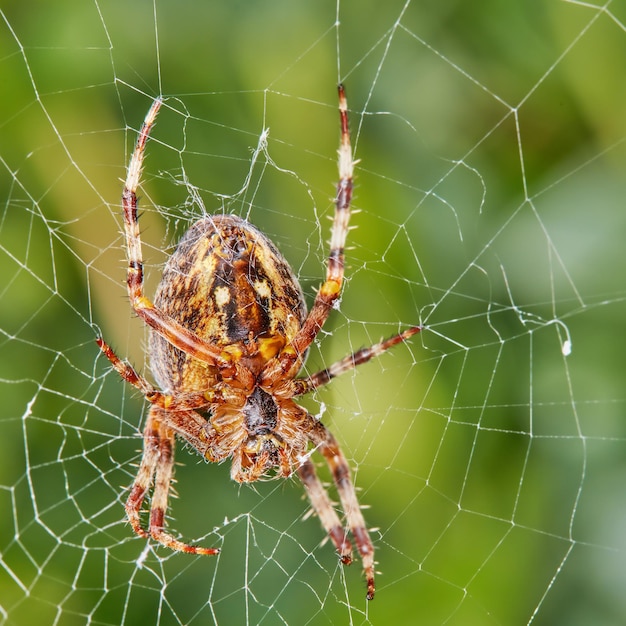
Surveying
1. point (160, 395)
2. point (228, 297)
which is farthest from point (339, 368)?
point (160, 395)

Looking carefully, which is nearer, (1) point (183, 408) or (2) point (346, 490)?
(1) point (183, 408)

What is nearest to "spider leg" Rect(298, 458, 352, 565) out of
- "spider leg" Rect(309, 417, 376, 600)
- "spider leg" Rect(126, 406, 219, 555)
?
"spider leg" Rect(309, 417, 376, 600)

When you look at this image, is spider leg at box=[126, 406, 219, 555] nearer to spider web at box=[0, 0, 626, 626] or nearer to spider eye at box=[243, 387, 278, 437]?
spider web at box=[0, 0, 626, 626]

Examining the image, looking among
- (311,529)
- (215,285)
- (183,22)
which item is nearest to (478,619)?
(311,529)

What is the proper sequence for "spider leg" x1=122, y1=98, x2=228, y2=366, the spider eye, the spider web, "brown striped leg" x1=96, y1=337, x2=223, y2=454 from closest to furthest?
"spider leg" x1=122, y1=98, x2=228, y2=366 < "brown striped leg" x1=96, y1=337, x2=223, y2=454 < the spider eye < the spider web

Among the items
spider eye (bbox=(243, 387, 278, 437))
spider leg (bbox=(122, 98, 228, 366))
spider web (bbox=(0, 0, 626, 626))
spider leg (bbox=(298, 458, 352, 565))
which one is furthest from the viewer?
spider leg (bbox=(298, 458, 352, 565))

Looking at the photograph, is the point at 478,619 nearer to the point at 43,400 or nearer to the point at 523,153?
the point at 523,153

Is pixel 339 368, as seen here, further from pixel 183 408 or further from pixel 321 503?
pixel 321 503
